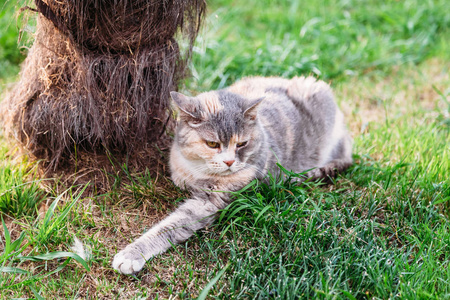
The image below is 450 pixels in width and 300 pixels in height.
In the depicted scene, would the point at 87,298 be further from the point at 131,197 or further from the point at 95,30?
the point at 95,30

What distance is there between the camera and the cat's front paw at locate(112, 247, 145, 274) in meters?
2.14

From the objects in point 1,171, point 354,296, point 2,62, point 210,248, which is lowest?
point 354,296

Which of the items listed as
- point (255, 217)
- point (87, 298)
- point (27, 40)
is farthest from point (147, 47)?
point (87, 298)

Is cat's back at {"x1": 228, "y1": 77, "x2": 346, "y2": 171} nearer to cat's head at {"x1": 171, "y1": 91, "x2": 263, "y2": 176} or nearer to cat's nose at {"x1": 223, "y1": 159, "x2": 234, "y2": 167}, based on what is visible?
cat's head at {"x1": 171, "y1": 91, "x2": 263, "y2": 176}

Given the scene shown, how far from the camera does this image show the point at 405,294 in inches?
74.4

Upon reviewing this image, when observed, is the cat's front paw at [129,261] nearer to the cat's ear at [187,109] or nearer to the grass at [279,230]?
the grass at [279,230]

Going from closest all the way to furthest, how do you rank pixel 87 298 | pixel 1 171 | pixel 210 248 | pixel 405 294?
pixel 405 294, pixel 87 298, pixel 210 248, pixel 1 171

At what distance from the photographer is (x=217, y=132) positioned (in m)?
2.41

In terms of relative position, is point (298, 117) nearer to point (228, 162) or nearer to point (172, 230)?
point (228, 162)

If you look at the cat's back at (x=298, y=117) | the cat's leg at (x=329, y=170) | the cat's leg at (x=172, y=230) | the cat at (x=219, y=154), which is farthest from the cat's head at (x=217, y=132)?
the cat's leg at (x=329, y=170)

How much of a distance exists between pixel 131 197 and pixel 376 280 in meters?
1.54

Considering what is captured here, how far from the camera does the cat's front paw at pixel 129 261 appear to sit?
2.14 metres

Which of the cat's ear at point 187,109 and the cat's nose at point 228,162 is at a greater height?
the cat's ear at point 187,109

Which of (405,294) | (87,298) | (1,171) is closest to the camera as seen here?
(405,294)
